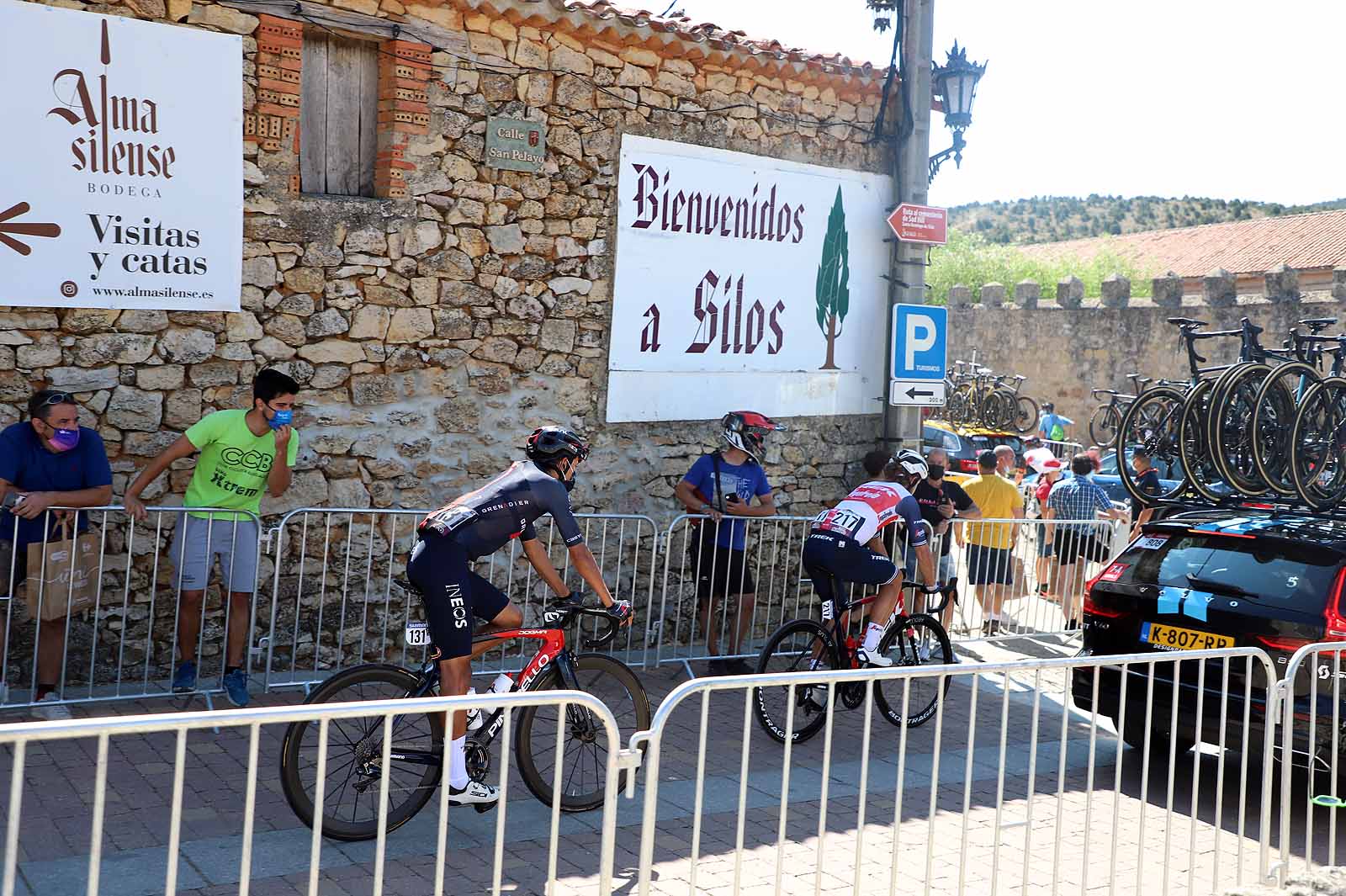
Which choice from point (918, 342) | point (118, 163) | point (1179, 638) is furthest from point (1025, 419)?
point (118, 163)

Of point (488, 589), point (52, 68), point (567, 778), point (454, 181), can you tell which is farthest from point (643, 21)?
point (567, 778)

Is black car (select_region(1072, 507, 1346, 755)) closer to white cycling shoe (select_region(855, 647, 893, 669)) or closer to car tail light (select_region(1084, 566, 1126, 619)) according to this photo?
car tail light (select_region(1084, 566, 1126, 619))

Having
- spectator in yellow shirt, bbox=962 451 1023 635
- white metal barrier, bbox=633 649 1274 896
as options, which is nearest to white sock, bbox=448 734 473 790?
white metal barrier, bbox=633 649 1274 896

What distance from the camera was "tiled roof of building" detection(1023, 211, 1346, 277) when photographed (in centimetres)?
3444

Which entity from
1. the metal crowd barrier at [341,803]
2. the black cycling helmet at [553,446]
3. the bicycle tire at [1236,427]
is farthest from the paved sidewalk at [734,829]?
the bicycle tire at [1236,427]

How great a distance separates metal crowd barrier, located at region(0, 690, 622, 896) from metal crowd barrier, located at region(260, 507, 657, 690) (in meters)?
1.23

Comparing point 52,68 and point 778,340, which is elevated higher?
point 52,68

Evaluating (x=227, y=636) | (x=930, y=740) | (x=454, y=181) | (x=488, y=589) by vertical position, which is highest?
(x=454, y=181)

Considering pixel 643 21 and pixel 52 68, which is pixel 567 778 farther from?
pixel 643 21

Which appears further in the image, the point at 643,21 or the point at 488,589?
the point at 643,21

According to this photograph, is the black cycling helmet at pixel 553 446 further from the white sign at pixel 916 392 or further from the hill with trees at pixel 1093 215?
the hill with trees at pixel 1093 215

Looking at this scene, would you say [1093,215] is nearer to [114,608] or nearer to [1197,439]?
[1197,439]

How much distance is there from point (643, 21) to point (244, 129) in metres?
2.94

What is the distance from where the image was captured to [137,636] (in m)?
7.66
